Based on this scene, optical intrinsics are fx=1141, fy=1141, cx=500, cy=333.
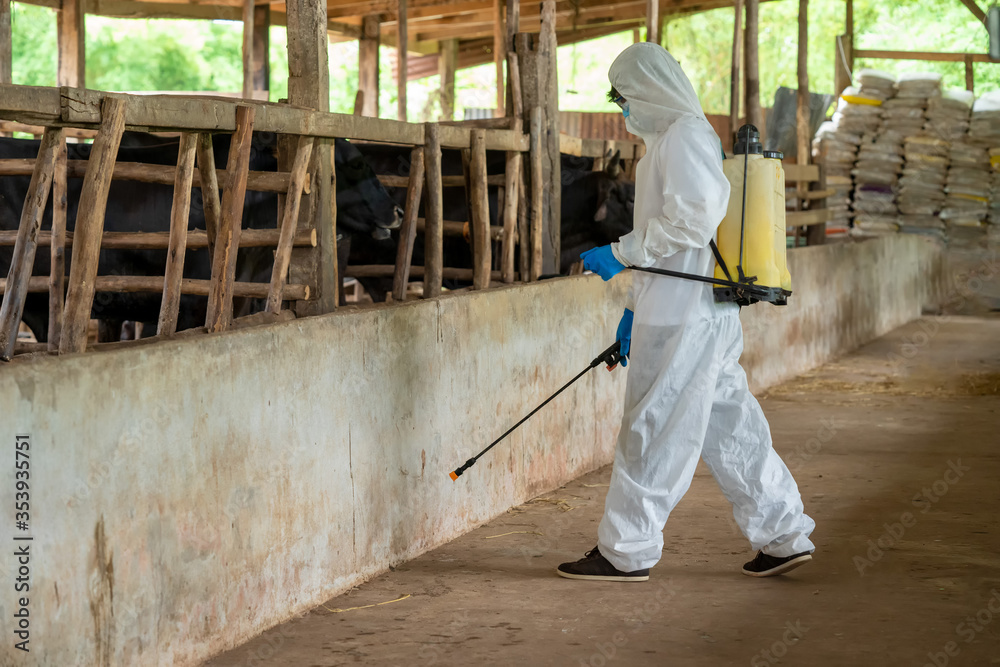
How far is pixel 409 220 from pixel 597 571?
240 cm

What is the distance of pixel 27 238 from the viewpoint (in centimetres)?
383

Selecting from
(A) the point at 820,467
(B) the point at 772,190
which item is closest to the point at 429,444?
(B) the point at 772,190

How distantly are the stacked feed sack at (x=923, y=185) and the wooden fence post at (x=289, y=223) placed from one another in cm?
1279

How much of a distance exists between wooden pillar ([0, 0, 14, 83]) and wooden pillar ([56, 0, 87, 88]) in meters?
3.20

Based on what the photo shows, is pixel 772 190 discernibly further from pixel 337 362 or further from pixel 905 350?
pixel 905 350

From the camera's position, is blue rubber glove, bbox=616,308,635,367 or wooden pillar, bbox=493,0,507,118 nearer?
blue rubber glove, bbox=616,308,635,367

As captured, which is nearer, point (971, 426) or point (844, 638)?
point (844, 638)

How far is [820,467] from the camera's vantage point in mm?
6582

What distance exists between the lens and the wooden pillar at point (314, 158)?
4.67 metres

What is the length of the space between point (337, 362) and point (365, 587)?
2.86ft

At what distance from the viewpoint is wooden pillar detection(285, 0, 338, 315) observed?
4672 millimetres

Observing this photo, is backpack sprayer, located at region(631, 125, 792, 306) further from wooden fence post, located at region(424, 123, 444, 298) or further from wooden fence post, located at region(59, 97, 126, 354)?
wooden fence post, located at region(59, 97, 126, 354)

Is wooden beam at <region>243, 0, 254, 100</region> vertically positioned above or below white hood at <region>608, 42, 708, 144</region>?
above

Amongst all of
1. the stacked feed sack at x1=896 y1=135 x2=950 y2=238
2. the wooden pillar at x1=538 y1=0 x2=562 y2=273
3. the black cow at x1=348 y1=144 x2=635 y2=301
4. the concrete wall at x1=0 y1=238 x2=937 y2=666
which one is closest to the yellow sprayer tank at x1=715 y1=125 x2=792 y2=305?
the concrete wall at x1=0 y1=238 x2=937 y2=666
